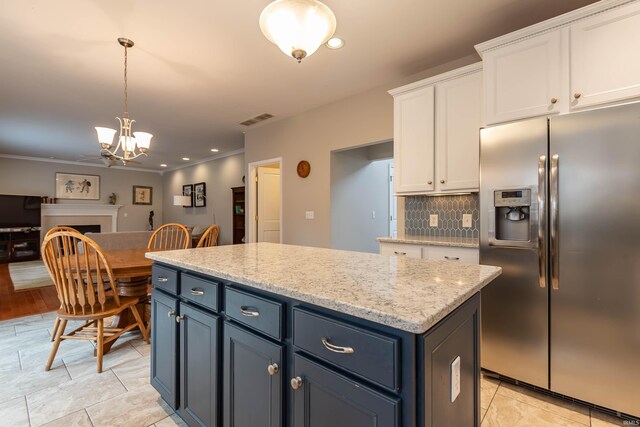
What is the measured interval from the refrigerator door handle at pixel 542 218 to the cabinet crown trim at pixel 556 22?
2.76ft

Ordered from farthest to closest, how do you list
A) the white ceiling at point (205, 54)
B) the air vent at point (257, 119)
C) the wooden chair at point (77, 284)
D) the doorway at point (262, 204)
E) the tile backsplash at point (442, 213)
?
1. the doorway at point (262, 204)
2. the air vent at point (257, 119)
3. the tile backsplash at point (442, 213)
4. the white ceiling at point (205, 54)
5. the wooden chair at point (77, 284)

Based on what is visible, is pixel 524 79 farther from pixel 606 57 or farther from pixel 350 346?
pixel 350 346

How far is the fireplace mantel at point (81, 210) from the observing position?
25.3 feet

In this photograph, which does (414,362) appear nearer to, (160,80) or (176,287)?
(176,287)

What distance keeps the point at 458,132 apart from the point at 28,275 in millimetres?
7374

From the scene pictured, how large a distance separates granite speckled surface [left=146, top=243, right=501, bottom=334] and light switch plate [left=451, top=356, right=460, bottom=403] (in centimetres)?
21

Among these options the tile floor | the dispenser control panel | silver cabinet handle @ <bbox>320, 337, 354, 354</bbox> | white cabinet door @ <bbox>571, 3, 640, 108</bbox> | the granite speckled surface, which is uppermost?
white cabinet door @ <bbox>571, 3, 640, 108</bbox>

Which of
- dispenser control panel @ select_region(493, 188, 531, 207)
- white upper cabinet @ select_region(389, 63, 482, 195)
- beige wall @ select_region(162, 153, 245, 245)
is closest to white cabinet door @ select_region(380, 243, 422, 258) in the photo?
white upper cabinet @ select_region(389, 63, 482, 195)

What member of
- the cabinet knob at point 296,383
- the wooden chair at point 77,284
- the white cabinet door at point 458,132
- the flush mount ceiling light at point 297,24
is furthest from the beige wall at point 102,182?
the cabinet knob at point 296,383

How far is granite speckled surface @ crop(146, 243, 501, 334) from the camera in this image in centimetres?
78

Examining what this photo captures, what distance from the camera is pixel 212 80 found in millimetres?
3307

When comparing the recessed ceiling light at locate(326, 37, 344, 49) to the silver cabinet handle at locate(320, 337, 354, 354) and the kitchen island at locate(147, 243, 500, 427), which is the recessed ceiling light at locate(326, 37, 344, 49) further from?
the silver cabinet handle at locate(320, 337, 354, 354)

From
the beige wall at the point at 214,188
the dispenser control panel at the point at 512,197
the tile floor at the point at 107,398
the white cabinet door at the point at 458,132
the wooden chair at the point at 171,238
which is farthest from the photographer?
the beige wall at the point at 214,188

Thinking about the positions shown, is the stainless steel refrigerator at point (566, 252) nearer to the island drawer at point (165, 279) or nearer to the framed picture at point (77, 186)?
the island drawer at point (165, 279)
